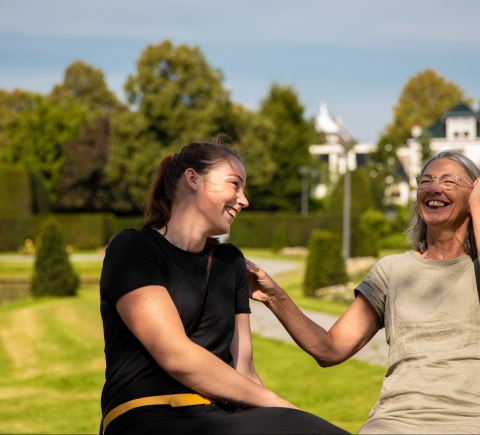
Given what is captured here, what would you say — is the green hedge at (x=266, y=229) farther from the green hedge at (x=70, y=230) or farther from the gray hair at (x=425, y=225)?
the gray hair at (x=425, y=225)

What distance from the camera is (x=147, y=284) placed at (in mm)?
2105

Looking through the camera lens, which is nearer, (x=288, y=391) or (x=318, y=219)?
(x=288, y=391)

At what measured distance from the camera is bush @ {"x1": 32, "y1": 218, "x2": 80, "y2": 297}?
1552 centimetres

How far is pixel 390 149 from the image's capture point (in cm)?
4169

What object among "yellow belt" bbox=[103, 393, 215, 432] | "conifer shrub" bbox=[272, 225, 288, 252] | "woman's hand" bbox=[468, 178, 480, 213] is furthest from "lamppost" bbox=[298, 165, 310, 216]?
"yellow belt" bbox=[103, 393, 215, 432]

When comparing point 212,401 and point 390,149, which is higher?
point 390,149

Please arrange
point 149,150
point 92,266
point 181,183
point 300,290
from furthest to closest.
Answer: point 149,150
point 92,266
point 300,290
point 181,183

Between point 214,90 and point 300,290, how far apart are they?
2541cm

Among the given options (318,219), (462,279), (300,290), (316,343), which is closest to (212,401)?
(316,343)

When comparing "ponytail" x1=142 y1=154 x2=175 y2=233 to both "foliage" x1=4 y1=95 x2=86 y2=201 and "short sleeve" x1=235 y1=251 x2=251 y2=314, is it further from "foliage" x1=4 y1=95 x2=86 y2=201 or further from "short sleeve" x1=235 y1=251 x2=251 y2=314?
"foliage" x1=4 y1=95 x2=86 y2=201

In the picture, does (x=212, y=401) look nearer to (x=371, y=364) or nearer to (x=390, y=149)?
(x=371, y=364)

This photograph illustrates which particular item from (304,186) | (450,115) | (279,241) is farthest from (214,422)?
(450,115)

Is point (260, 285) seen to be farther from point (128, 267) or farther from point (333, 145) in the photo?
point (333, 145)

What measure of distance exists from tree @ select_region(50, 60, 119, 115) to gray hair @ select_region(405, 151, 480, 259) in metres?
53.3
